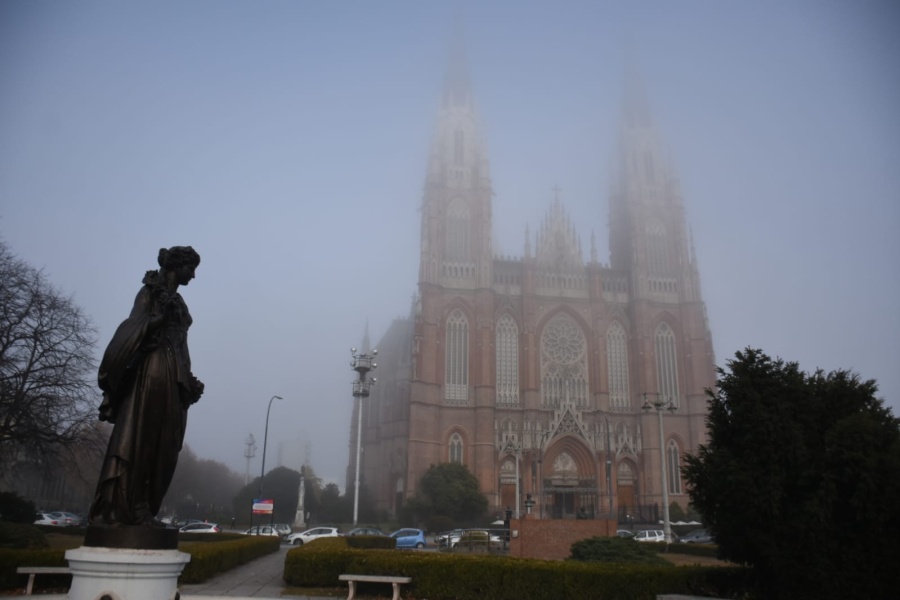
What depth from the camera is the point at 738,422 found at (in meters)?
12.0

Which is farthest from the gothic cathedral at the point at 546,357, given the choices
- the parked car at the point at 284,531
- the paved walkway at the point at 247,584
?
the paved walkway at the point at 247,584

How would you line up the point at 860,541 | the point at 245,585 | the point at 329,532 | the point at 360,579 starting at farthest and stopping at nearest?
the point at 329,532 → the point at 245,585 → the point at 360,579 → the point at 860,541

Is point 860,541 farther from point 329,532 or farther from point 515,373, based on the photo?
point 515,373

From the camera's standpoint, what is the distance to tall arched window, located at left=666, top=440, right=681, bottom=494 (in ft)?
177

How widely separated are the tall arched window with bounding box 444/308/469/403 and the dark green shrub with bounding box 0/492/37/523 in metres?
32.0

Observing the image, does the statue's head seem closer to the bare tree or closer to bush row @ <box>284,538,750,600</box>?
bush row @ <box>284,538,750,600</box>

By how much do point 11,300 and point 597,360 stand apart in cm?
4328

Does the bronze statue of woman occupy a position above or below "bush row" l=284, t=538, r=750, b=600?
above

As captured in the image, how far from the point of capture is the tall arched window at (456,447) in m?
52.9

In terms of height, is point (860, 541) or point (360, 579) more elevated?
point (860, 541)

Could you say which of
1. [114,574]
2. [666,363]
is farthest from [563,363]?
[114,574]

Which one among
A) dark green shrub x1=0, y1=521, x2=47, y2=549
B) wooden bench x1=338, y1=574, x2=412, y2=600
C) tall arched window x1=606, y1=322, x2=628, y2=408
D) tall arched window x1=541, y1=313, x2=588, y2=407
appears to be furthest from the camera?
tall arched window x1=606, y1=322, x2=628, y2=408

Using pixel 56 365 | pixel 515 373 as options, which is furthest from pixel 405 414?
pixel 56 365

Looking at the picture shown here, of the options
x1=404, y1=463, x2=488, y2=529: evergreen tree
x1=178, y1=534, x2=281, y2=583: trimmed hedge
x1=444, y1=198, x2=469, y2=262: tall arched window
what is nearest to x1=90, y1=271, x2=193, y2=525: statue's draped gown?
x1=178, y1=534, x2=281, y2=583: trimmed hedge
